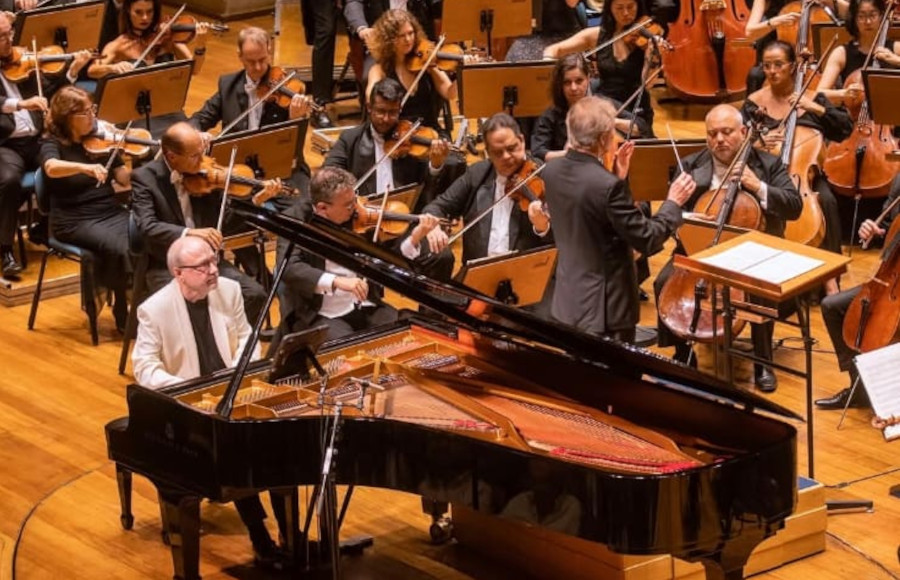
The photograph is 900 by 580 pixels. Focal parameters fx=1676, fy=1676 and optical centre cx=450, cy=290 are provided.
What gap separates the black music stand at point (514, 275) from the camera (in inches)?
243

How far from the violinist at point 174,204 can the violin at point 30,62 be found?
1.59 metres

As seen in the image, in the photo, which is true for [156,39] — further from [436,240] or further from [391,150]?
[436,240]

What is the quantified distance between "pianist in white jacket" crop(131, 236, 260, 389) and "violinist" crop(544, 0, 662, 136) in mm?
3015

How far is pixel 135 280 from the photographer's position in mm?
6996

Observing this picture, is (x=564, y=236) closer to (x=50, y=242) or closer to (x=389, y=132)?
(x=389, y=132)

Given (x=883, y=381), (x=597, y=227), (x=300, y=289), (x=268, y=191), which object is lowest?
(x=300, y=289)

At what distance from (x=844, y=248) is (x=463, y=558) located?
3.60 metres

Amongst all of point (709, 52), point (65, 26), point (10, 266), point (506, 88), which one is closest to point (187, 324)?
point (10, 266)

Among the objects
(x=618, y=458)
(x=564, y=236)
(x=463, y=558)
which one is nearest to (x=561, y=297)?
(x=564, y=236)

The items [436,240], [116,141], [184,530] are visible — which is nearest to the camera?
[184,530]

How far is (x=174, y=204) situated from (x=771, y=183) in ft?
8.08

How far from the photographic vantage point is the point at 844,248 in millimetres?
8352

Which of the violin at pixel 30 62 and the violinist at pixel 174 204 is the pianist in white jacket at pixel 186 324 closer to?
the violinist at pixel 174 204

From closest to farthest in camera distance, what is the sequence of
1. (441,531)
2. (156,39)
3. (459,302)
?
(459,302), (441,531), (156,39)
